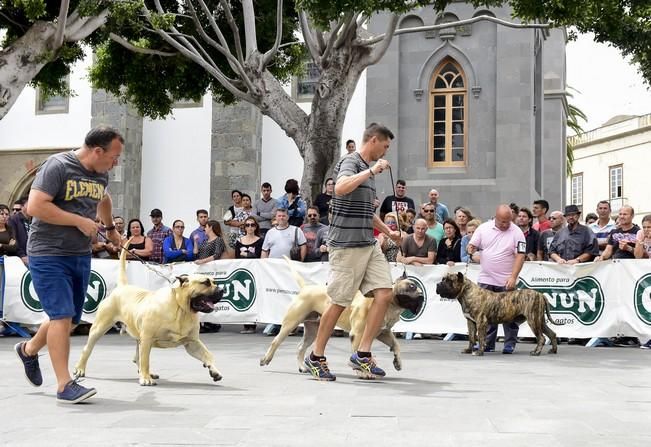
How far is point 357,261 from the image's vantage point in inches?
299

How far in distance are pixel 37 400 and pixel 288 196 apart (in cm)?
947

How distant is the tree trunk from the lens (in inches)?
599

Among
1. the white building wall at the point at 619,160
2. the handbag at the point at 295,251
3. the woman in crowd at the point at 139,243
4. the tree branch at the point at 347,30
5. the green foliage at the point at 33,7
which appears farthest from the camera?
the white building wall at the point at 619,160

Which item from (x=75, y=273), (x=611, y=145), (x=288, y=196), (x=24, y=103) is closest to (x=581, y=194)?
(x=611, y=145)

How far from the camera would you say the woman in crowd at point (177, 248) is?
15.2m

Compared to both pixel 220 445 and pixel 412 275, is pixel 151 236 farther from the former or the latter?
pixel 220 445

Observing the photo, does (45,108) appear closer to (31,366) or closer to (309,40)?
(309,40)

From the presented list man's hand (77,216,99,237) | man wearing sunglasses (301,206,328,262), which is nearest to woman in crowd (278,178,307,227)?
man wearing sunglasses (301,206,328,262)

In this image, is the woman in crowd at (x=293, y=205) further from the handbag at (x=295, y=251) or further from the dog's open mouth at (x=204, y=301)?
the dog's open mouth at (x=204, y=301)

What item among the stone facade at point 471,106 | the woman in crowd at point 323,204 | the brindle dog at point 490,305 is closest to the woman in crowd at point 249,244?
the woman in crowd at point 323,204

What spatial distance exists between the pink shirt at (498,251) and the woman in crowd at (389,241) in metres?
2.25

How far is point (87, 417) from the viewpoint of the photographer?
5.41 meters

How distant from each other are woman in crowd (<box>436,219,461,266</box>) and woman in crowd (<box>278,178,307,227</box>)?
9.18 feet

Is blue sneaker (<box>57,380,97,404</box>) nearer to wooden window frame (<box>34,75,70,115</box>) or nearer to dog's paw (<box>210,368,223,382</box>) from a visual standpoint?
dog's paw (<box>210,368,223,382</box>)
